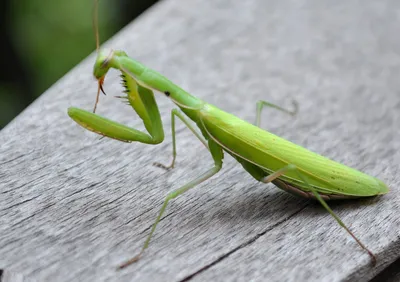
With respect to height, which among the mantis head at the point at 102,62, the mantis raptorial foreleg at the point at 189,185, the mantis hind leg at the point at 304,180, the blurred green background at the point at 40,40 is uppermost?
the blurred green background at the point at 40,40

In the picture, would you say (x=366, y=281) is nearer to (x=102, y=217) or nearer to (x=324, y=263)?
(x=324, y=263)

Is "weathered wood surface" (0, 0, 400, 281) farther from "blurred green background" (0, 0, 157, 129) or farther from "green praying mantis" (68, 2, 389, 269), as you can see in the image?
"blurred green background" (0, 0, 157, 129)

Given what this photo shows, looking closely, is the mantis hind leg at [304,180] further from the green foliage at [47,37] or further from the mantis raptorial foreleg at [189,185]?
the green foliage at [47,37]

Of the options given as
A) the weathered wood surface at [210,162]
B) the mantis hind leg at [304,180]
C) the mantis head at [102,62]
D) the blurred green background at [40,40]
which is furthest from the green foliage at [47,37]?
the mantis hind leg at [304,180]

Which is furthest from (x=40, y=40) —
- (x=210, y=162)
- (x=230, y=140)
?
(x=230, y=140)

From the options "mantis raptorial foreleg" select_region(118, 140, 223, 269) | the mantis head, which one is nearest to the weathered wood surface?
"mantis raptorial foreleg" select_region(118, 140, 223, 269)

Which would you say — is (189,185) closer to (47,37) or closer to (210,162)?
(210,162)
